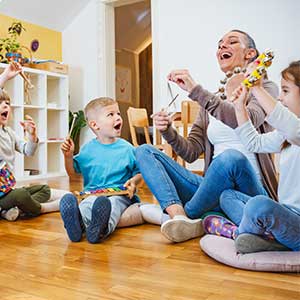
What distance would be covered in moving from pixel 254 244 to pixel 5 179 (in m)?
1.26

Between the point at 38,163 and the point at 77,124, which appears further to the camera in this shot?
the point at 77,124

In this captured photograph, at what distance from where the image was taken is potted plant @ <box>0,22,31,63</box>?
13.0 feet

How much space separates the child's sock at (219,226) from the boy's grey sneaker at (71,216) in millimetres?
450

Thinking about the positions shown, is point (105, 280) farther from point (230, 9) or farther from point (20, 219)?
point (230, 9)

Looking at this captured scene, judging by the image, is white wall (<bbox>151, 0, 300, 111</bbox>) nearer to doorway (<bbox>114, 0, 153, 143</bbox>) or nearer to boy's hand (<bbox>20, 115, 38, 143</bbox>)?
doorway (<bbox>114, 0, 153, 143</bbox>)

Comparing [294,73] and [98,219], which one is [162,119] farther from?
[294,73]

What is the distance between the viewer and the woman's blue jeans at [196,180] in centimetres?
140

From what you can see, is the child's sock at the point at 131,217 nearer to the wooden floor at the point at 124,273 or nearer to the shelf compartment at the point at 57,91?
the wooden floor at the point at 124,273

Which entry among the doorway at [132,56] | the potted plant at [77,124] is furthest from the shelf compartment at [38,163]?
the doorway at [132,56]

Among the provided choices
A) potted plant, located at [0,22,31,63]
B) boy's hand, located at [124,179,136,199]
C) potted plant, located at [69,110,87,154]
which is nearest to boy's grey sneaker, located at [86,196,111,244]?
boy's hand, located at [124,179,136,199]

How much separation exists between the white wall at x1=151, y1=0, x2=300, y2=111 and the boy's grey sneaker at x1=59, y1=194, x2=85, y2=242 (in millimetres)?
2826

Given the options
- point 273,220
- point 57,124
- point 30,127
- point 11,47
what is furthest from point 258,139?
point 57,124

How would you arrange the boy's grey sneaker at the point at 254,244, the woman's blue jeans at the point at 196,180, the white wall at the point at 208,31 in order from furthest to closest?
the white wall at the point at 208,31, the woman's blue jeans at the point at 196,180, the boy's grey sneaker at the point at 254,244

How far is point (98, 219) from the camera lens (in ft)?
4.77
